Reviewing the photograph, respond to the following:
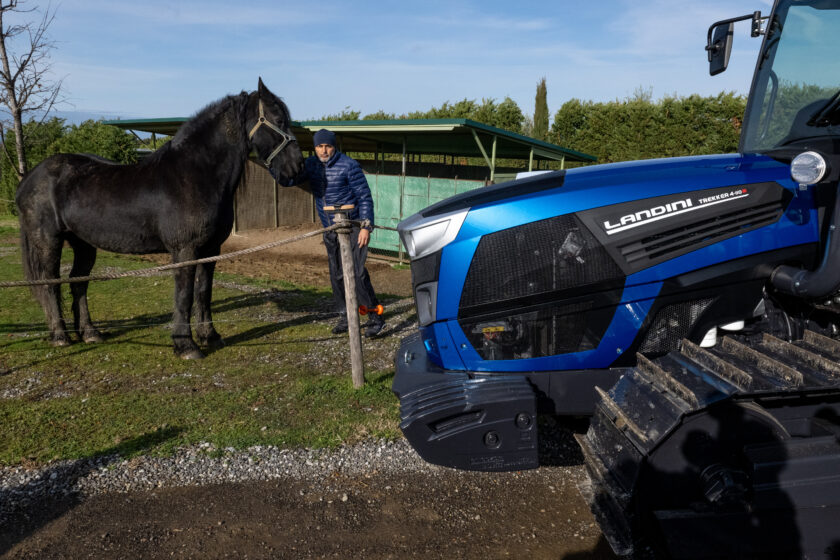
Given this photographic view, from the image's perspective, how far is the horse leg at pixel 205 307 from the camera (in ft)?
19.7

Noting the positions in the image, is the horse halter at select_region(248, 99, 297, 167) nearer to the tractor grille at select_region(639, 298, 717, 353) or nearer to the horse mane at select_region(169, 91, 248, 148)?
the horse mane at select_region(169, 91, 248, 148)

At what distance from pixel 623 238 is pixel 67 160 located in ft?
19.2

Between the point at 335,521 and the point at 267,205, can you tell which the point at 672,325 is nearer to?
the point at 335,521

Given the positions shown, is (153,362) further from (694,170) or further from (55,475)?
(694,170)

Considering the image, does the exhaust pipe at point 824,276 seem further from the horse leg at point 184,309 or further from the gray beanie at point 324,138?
the horse leg at point 184,309

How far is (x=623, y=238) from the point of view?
2.84 meters

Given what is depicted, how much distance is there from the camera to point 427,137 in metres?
14.8

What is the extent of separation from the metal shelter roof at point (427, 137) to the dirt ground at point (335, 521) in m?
8.40

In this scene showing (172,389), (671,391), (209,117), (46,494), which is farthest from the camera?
(209,117)

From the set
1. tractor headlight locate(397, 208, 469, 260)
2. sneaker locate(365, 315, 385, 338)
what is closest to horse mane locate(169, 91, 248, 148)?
sneaker locate(365, 315, 385, 338)

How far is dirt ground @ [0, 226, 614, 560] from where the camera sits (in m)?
2.97

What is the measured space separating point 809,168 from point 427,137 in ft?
42.2

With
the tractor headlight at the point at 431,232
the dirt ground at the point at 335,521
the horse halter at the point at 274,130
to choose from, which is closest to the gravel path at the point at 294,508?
the dirt ground at the point at 335,521

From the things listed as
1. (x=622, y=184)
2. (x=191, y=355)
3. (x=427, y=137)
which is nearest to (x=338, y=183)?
(x=191, y=355)
